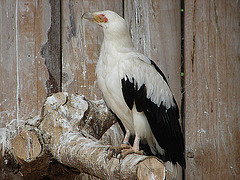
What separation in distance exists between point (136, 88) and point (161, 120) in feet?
0.90

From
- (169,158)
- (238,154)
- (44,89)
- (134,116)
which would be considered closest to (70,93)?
(44,89)

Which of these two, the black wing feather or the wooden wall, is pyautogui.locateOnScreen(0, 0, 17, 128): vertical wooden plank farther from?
the black wing feather

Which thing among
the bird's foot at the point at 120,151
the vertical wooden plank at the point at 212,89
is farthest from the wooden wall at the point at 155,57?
the bird's foot at the point at 120,151

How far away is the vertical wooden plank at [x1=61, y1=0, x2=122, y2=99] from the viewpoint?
2.84 metres

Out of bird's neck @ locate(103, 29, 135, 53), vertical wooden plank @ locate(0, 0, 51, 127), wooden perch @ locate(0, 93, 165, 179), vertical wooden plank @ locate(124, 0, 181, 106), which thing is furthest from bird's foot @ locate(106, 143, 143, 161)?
vertical wooden plank @ locate(0, 0, 51, 127)

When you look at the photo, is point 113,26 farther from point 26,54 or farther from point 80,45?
point 26,54

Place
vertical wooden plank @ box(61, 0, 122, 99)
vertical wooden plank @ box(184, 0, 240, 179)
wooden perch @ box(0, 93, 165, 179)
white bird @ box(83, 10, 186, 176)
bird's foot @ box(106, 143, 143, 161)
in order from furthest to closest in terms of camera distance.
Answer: vertical wooden plank @ box(61, 0, 122, 99) < vertical wooden plank @ box(184, 0, 240, 179) < white bird @ box(83, 10, 186, 176) < bird's foot @ box(106, 143, 143, 161) < wooden perch @ box(0, 93, 165, 179)

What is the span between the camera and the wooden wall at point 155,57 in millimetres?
2711

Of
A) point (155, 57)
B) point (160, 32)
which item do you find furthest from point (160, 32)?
point (155, 57)

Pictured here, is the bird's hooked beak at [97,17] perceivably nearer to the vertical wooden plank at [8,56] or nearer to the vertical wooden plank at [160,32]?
the vertical wooden plank at [160,32]

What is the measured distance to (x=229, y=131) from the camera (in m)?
2.70

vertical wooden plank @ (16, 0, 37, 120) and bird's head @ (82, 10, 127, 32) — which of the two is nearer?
bird's head @ (82, 10, 127, 32)

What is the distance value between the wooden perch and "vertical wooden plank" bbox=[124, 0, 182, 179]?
545mm

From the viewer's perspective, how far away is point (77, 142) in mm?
2193
